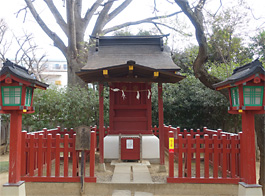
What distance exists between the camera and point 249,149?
195 inches

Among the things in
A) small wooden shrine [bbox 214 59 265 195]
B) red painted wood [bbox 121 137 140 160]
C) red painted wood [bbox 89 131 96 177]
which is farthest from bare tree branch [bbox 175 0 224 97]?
red painted wood [bbox 89 131 96 177]

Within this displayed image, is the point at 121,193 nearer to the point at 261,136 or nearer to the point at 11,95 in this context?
the point at 11,95

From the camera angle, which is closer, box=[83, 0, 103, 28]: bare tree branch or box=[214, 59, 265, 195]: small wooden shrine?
box=[214, 59, 265, 195]: small wooden shrine

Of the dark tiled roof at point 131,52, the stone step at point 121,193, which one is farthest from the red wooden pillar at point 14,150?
the dark tiled roof at point 131,52

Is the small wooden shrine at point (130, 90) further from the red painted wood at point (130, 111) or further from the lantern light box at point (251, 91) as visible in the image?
the lantern light box at point (251, 91)

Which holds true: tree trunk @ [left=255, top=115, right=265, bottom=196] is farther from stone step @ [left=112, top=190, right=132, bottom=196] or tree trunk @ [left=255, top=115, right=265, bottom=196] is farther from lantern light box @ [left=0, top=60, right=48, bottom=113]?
lantern light box @ [left=0, top=60, right=48, bottom=113]

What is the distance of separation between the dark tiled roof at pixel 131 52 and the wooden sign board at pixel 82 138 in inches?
103

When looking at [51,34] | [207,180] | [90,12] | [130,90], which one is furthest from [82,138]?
[90,12]

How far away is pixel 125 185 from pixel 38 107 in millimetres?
6094

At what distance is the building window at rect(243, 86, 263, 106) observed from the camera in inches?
189

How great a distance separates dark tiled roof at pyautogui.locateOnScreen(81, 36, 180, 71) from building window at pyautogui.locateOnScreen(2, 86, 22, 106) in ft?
8.67

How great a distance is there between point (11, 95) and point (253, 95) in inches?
204

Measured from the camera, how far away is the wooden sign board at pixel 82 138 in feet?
17.2

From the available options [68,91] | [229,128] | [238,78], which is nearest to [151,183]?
[238,78]
